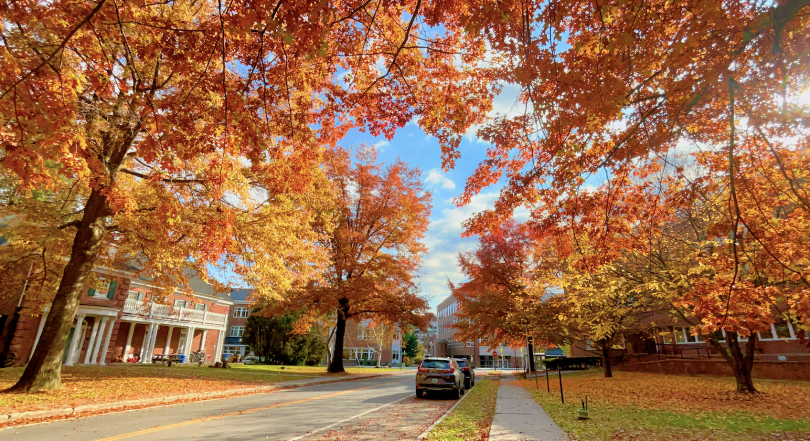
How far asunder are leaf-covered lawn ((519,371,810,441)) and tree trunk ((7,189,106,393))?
1313 centimetres

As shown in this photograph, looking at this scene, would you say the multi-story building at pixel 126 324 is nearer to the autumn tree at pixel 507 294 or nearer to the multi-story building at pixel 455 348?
the autumn tree at pixel 507 294

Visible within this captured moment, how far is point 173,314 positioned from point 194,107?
31.3 metres

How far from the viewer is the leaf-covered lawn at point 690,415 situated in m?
7.29

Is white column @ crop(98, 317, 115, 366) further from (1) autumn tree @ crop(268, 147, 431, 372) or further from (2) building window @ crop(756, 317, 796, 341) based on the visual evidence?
(2) building window @ crop(756, 317, 796, 341)

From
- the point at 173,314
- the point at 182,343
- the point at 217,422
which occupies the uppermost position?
the point at 173,314

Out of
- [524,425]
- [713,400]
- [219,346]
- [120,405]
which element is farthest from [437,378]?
[219,346]

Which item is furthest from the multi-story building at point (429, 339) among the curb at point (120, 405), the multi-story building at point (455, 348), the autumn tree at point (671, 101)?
the autumn tree at point (671, 101)

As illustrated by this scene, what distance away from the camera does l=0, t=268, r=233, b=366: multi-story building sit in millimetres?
20750

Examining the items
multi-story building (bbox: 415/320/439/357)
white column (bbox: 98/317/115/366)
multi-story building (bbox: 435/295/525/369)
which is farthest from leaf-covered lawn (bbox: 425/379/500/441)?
multi-story building (bbox: 415/320/439/357)

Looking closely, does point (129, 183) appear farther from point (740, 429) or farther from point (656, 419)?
point (740, 429)

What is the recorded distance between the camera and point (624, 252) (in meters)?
17.1

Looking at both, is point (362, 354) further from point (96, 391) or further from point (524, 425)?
point (524, 425)

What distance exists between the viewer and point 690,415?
9.45 m

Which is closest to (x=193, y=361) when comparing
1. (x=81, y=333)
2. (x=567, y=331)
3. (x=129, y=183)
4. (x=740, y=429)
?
(x=81, y=333)
